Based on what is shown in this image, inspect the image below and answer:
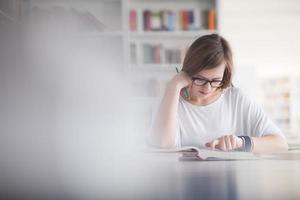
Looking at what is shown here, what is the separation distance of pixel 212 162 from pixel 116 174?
0.14 metres

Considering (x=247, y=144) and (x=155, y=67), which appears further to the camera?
(x=155, y=67)

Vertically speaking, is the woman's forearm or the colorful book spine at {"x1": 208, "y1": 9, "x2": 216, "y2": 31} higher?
the colorful book spine at {"x1": 208, "y1": 9, "x2": 216, "y2": 31}

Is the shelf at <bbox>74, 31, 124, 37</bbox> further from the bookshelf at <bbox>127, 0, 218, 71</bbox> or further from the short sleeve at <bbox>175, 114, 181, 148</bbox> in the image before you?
the short sleeve at <bbox>175, 114, 181, 148</bbox>

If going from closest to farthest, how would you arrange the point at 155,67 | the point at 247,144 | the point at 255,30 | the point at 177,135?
the point at 247,144 < the point at 177,135 < the point at 155,67 < the point at 255,30

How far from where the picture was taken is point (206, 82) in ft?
2.46

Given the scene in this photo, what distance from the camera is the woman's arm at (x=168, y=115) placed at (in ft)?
2.35

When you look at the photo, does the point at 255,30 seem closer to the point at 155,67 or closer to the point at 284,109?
the point at 284,109

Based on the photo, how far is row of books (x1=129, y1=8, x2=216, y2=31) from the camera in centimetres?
101

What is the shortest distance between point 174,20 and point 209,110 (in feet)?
1.21

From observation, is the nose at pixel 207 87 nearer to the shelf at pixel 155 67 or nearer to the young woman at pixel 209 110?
the young woman at pixel 209 110

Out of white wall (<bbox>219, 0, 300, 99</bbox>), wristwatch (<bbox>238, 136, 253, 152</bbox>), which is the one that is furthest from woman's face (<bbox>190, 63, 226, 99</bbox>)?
white wall (<bbox>219, 0, 300, 99</bbox>)

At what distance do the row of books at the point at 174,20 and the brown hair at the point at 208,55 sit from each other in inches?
9.9

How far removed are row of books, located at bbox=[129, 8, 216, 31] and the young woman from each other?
0.85ft

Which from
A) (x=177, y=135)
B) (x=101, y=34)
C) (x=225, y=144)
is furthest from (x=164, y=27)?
(x=225, y=144)
